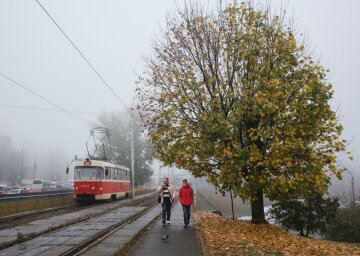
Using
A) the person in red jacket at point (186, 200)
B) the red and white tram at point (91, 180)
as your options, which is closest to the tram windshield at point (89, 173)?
the red and white tram at point (91, 180)

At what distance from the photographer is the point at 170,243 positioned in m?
11.6

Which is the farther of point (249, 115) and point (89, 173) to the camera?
point (89, 173)

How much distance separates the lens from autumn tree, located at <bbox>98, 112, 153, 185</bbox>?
6604 centimetres

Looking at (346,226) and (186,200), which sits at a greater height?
(186,200)

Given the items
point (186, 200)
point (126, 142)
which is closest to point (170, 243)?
point (186, 200)

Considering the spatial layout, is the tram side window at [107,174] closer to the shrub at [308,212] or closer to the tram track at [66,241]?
the shrub at [308,212]

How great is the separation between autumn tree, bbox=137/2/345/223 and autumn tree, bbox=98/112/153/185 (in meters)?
46.8

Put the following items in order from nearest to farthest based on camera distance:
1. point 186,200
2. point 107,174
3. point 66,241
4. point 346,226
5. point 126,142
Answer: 1. point 66,241
2. point 186,200
3. point 346,226
4. point 107,174
5. point 126,142

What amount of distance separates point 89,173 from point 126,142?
34.4m

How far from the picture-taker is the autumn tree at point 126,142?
2600 inches

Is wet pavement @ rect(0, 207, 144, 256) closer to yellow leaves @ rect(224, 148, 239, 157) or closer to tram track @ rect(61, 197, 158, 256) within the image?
tram track @ rect(61, 197, 158, 256)

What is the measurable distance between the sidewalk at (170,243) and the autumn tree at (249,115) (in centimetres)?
313

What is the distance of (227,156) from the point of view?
16.2 meters

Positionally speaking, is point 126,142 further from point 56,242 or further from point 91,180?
point 56,242
